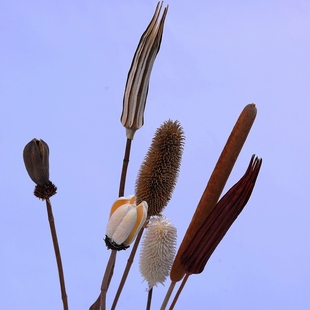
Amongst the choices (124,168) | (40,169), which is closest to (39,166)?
(40,169)

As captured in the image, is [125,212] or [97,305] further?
[97,305]

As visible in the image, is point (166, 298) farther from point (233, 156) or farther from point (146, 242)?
point (233, 156)

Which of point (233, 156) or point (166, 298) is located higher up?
point (233, 156)

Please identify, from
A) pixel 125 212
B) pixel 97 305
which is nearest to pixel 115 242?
pixel 125 212

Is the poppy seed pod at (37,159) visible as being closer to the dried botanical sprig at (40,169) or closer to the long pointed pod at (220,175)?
the dried botanical sprig at (40,169)

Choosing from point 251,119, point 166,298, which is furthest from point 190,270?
point 251,119

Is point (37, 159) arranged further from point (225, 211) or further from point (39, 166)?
point (225, 211)

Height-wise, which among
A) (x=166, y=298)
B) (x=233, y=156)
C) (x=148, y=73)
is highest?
(x=148, y=73)
